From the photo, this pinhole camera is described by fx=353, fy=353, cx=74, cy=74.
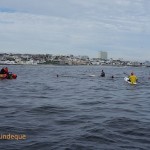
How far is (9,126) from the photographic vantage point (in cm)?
1631

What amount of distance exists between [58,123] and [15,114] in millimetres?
3365

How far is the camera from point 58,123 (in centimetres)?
1762

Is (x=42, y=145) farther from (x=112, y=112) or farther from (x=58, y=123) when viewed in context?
(x=112, y=112)

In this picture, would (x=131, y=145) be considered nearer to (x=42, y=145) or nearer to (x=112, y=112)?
(x=42, y=145)

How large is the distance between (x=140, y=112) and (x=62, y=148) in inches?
393

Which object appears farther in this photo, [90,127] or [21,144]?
[90,127]

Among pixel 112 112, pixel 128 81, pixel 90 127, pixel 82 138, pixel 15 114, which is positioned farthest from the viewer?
pixel 128 81

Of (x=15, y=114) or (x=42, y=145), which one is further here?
(x=15, y=114)

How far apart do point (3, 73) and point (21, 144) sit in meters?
40.7

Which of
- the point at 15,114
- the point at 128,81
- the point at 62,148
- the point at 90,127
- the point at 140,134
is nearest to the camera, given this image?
the point at 62,148

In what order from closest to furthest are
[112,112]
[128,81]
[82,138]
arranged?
[82,138], [112,112], [128,81]

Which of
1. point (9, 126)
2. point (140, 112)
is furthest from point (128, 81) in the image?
point (9, 126)

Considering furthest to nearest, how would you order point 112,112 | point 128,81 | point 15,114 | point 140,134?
point 128,81, point 112,112, point 15,114, point 140,134

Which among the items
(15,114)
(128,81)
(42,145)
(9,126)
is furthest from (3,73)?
(42,145)
